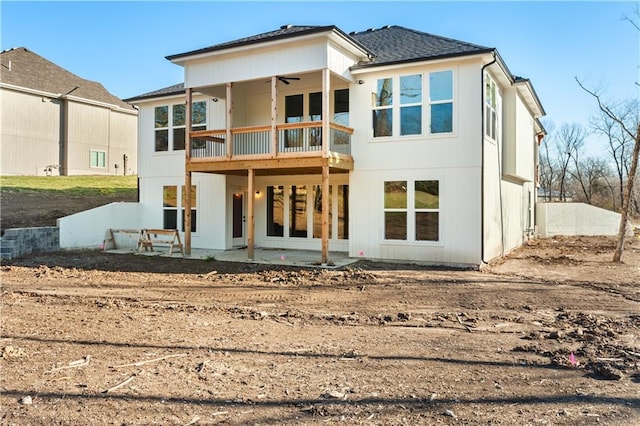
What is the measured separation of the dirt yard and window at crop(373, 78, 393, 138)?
4.84m

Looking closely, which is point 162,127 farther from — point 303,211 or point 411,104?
point 411,104

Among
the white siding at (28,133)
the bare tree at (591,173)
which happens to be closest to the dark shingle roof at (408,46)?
the white siding at (28,133)

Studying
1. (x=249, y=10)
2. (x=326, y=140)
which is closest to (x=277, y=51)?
(x=249, y=10)

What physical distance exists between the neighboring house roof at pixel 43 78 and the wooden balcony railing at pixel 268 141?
1767 centimetres

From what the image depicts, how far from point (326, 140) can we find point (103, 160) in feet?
85.3

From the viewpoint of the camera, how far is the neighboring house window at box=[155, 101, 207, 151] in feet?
52.9

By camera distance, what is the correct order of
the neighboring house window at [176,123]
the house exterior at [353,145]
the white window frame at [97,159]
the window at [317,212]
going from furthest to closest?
the white window frame at [97,159], the neighboring house window at [176,123], the window at [317,212], the house exterior at [353,145]

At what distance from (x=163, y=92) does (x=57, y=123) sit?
57.3 ft

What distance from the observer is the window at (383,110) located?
12898 mm

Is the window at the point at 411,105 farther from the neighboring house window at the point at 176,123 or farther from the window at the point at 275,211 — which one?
the neighboring house window at the point at 176,123

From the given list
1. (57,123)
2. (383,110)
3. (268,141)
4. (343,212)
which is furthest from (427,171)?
(57,123)

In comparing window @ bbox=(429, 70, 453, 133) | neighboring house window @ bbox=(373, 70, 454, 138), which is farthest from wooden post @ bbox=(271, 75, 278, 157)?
window @ bbox=(429, 70, 453, 133)

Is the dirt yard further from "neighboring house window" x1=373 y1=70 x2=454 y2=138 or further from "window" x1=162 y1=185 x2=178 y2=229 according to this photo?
"window" x1=162 y1=185 x2=178 y2=229

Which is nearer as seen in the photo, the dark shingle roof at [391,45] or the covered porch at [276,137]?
the dark shingle roof at [391,45]
